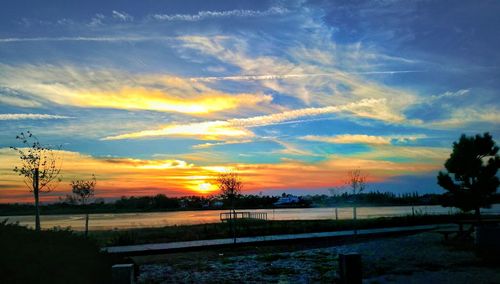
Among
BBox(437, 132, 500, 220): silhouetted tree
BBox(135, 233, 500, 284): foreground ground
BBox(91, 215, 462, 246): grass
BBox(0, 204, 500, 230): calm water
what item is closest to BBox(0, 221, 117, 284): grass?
BBox(135, 233, 500, 284): foreground ground

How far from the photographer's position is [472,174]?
20406 millimetres

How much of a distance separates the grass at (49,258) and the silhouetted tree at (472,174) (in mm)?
16731

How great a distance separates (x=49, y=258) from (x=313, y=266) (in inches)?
358

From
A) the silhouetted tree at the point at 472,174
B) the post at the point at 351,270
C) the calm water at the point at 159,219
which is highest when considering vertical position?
the silhouetted tree at the point at 472,174

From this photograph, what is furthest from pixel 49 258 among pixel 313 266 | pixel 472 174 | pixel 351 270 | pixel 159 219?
pixel 159 219

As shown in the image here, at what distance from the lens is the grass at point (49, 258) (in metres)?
6.23

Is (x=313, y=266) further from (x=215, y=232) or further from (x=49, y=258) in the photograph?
(x=215, y=232)

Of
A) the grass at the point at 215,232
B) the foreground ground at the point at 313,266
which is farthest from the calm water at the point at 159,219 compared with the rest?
the foreground ground at the point at 313,266

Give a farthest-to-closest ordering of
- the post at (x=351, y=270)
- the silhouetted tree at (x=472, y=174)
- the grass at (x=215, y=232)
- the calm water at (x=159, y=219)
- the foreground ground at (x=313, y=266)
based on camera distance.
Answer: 1. the calm water at (x=159, y=219)
2. the grass at (x=215, y=232)
3. the silhouetted tree at (x=472, y=174)
4. the foreground ground at (x=313, y=266)
5. the post at (x=351, y=270)

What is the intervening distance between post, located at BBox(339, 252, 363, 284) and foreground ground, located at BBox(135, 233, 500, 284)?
205 inches

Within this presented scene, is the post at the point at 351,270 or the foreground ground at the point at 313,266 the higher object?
the post at the point at 351,270

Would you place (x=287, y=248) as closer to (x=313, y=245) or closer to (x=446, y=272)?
(x=313, y=245)

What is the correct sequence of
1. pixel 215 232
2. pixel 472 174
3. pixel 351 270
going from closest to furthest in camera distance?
pixel 351 270
pixel 472 174
pixel 215 232

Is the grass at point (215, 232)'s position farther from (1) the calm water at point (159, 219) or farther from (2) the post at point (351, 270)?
(2) the post at point (351, 270)
